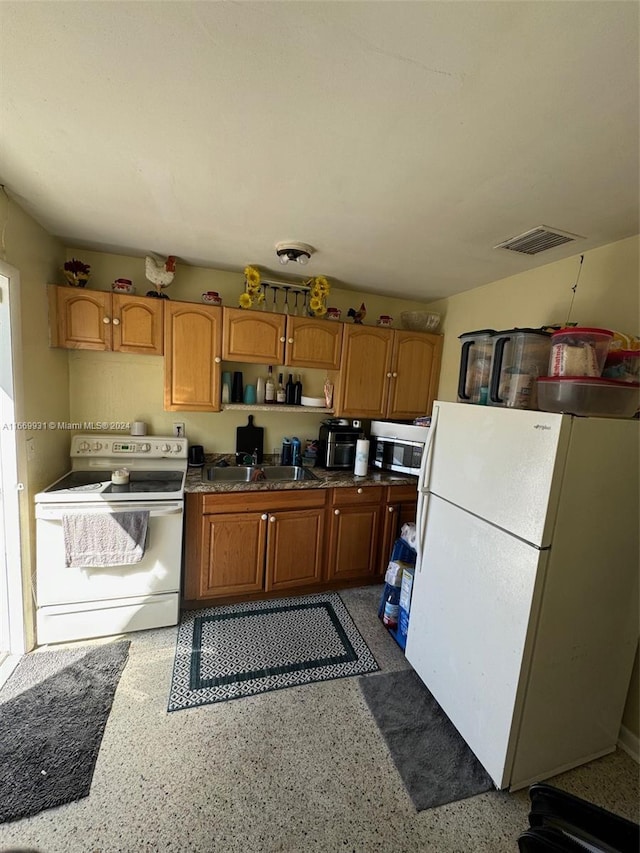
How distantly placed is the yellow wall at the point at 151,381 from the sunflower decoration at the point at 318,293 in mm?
315

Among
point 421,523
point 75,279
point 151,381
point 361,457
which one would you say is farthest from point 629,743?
point 75,279

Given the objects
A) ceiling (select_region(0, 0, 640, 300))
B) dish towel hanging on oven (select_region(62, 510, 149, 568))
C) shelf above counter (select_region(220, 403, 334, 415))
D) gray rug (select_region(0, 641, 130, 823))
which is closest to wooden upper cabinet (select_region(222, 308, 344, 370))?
shelf above counter (select_region(220, 403, 334, 415))

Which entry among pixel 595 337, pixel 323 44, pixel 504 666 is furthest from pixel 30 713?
pixel 595 337

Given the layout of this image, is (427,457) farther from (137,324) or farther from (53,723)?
(53,723)

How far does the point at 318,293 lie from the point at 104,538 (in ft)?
7.11

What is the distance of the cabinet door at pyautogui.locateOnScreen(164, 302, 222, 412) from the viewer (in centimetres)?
243

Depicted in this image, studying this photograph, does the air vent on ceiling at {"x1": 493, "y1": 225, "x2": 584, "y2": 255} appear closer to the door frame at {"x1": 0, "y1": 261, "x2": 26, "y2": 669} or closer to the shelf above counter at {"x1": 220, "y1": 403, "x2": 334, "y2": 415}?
the shelf above counter at {"x1": 220, "y1": 403, "x2": 334, "y2": 415}

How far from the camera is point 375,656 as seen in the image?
83.7 inches

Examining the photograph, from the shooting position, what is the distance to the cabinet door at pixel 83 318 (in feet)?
7.25

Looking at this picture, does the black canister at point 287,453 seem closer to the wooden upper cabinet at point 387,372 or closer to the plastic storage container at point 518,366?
the wooden upper cabinet at point 387,372

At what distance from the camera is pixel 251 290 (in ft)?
8.27

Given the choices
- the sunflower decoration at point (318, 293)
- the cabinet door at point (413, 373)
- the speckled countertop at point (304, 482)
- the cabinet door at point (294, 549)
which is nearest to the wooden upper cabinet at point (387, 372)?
the cabinet door at point (413, 373)

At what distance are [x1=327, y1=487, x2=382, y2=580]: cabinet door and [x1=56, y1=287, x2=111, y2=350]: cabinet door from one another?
1.95 meters

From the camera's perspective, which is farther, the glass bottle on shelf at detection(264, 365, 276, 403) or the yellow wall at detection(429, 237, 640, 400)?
the glass bottle on shelf at detection(264, 365, 276, 403)
